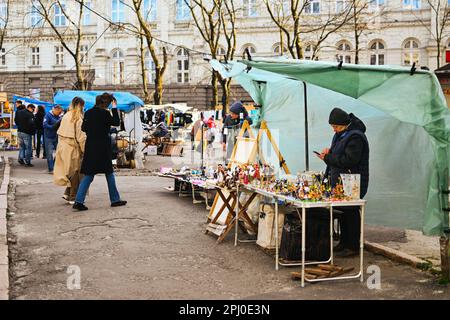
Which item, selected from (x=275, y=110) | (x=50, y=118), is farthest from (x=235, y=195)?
(x=50, y=118)

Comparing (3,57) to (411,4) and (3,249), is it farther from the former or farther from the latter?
(3,249)

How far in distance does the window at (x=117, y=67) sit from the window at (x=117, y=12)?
2.44 m

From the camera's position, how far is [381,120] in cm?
881

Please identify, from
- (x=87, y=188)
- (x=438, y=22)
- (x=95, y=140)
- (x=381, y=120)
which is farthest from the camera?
(x=438, y=22)

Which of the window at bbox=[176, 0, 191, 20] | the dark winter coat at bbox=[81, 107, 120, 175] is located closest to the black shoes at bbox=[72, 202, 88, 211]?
the dark winter coat at bbox=[81, 107, 120, 175]

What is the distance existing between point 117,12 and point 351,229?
44391 mm

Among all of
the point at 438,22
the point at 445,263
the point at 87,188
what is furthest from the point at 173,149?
the point at 438,22

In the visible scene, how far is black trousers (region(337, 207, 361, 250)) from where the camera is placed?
7473mm

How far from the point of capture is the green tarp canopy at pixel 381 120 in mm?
6609

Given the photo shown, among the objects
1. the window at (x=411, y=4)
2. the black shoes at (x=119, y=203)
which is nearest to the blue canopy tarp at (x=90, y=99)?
the black shoes at (x=119, y=203)

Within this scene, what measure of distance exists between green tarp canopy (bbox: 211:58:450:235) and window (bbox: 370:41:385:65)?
35.4 metres

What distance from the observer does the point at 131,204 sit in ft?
37.1

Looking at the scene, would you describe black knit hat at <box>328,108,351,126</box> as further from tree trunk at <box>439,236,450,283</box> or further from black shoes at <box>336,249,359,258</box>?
tree trunk at <box>439,236,450,283</box>
